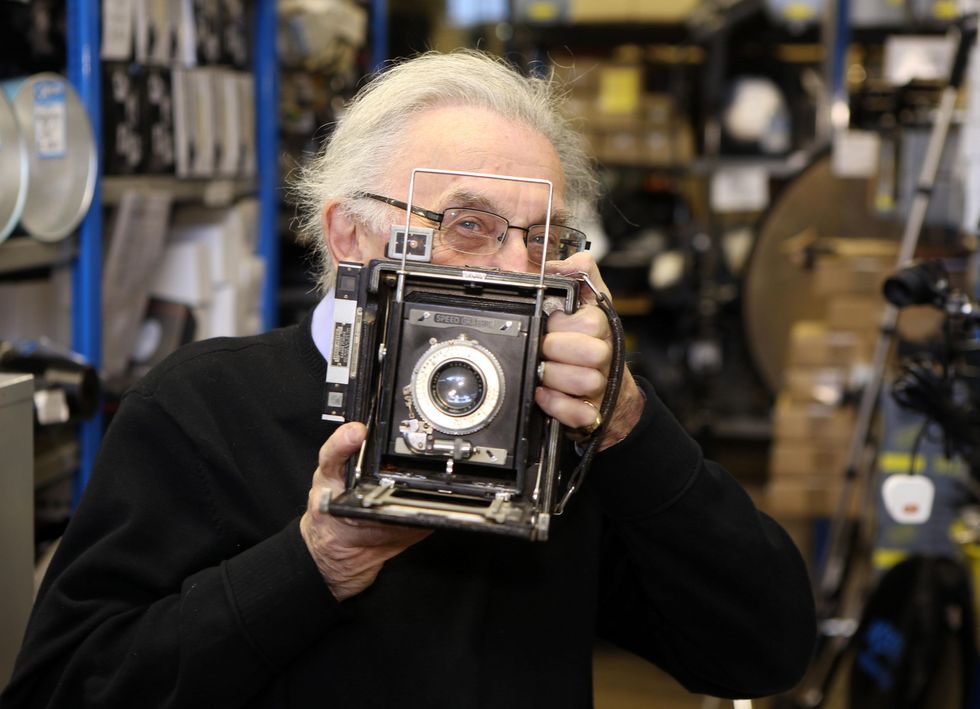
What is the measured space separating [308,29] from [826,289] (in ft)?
6.13

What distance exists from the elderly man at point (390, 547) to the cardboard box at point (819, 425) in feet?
8.46

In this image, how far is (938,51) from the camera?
378cm

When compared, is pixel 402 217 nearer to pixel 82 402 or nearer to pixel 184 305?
pixel 82 402

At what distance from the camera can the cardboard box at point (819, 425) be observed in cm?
399

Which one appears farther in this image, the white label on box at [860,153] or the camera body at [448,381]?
the white label on box at [860,153]

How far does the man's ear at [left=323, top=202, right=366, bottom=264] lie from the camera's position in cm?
149

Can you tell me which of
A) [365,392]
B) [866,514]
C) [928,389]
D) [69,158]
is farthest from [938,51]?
[365,392]

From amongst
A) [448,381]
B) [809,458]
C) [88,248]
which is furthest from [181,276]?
[809,458]

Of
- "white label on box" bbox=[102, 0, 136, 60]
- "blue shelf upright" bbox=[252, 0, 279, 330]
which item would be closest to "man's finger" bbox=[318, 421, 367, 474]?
"white label on box" bbox=[102, 0, 136, 60]

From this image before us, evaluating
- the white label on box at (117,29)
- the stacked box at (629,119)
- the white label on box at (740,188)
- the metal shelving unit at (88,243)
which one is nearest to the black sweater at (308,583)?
the metal shelving unit at (88,243)

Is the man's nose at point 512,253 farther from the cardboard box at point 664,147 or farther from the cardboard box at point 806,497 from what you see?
the cardboard box at point 664,147

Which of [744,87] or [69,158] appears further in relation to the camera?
[744,87]

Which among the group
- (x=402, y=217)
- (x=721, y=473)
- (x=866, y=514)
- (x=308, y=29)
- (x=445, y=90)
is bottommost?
(x=866, y=514)

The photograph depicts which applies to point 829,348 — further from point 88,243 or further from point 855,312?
point 88,243
